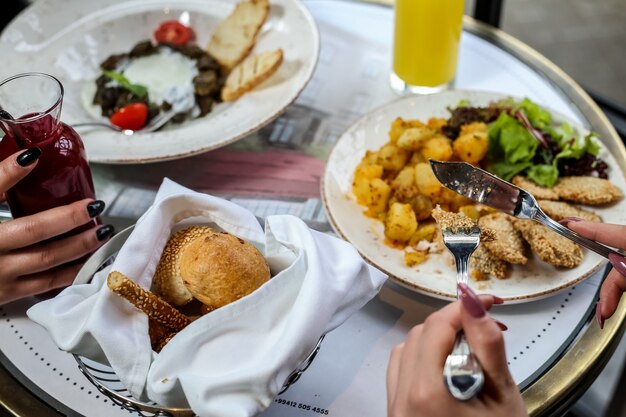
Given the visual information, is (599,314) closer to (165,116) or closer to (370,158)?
(370,158)

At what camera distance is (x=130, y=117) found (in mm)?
1537

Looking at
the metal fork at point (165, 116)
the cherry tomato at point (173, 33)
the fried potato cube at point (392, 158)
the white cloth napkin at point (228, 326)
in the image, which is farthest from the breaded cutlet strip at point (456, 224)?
the cherry tomato at point (173, 33)

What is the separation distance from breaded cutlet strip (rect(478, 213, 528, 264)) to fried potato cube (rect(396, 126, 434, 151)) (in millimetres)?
210

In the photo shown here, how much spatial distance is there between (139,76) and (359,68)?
1.88 ft

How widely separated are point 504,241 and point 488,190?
10cm

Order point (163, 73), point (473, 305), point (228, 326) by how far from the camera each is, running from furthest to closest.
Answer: point (163, 73) < point (228, 326) < point (473, 305)

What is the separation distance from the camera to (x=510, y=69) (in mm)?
1711

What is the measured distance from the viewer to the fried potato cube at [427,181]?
125 cm

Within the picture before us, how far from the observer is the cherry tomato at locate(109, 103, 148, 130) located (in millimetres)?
1536

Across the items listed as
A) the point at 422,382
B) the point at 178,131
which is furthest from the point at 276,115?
the point at 422,382

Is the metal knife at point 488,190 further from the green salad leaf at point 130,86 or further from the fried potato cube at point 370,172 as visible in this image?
the green salad leaf at point 130,86

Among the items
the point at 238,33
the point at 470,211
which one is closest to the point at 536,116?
the point at 470,211

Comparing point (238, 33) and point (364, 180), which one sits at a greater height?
point (238, 33)

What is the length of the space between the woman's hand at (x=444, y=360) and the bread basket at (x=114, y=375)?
213mm
